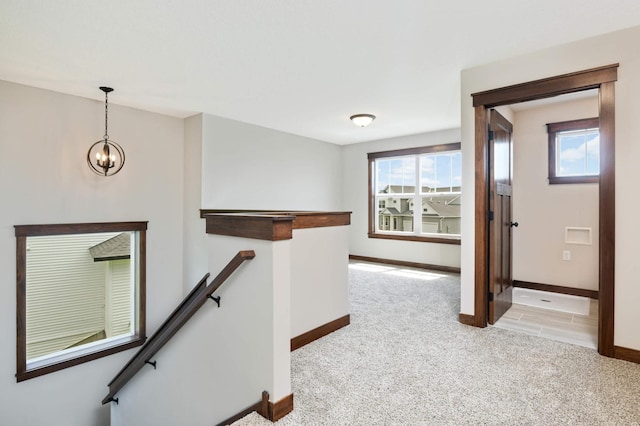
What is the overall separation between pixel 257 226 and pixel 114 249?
12.3 feet

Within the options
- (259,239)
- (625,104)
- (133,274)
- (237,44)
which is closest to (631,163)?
(625,104)

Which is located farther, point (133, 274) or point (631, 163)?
point (133, 274)

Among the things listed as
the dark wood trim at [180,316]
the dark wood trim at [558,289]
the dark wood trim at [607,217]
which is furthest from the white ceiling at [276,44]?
the dark wood trim at [558,289]

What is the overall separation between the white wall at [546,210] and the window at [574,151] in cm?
6

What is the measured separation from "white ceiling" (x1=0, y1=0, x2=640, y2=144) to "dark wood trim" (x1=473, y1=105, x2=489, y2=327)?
597 mm

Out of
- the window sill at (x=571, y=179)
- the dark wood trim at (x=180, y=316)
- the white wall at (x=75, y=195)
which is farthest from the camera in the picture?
the window sill at (x=571, y=179)

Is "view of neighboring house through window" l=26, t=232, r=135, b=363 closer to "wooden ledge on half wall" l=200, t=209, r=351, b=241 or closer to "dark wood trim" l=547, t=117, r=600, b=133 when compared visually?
"wooden ledge on half wall" l=200, t=209, r=351, b=241

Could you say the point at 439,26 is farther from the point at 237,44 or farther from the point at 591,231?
the point at 591,231

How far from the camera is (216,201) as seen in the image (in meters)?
4.66

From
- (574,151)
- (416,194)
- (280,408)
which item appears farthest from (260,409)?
(416,194)

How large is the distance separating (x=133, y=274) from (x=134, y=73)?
256 centimetres

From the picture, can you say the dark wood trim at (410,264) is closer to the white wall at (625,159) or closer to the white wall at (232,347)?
the white wall at (625,159)

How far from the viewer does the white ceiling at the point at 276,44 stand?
7.00ft

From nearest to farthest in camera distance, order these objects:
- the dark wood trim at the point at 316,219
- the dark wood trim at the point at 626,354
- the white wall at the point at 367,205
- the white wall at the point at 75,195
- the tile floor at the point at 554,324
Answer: the dark wood trim at the point at 626,354
the dark wood trim at the point at 316,219
the tile floor at the point at 554,324
the white wall at the point at 75,195
the white wall at the point at 367,205
